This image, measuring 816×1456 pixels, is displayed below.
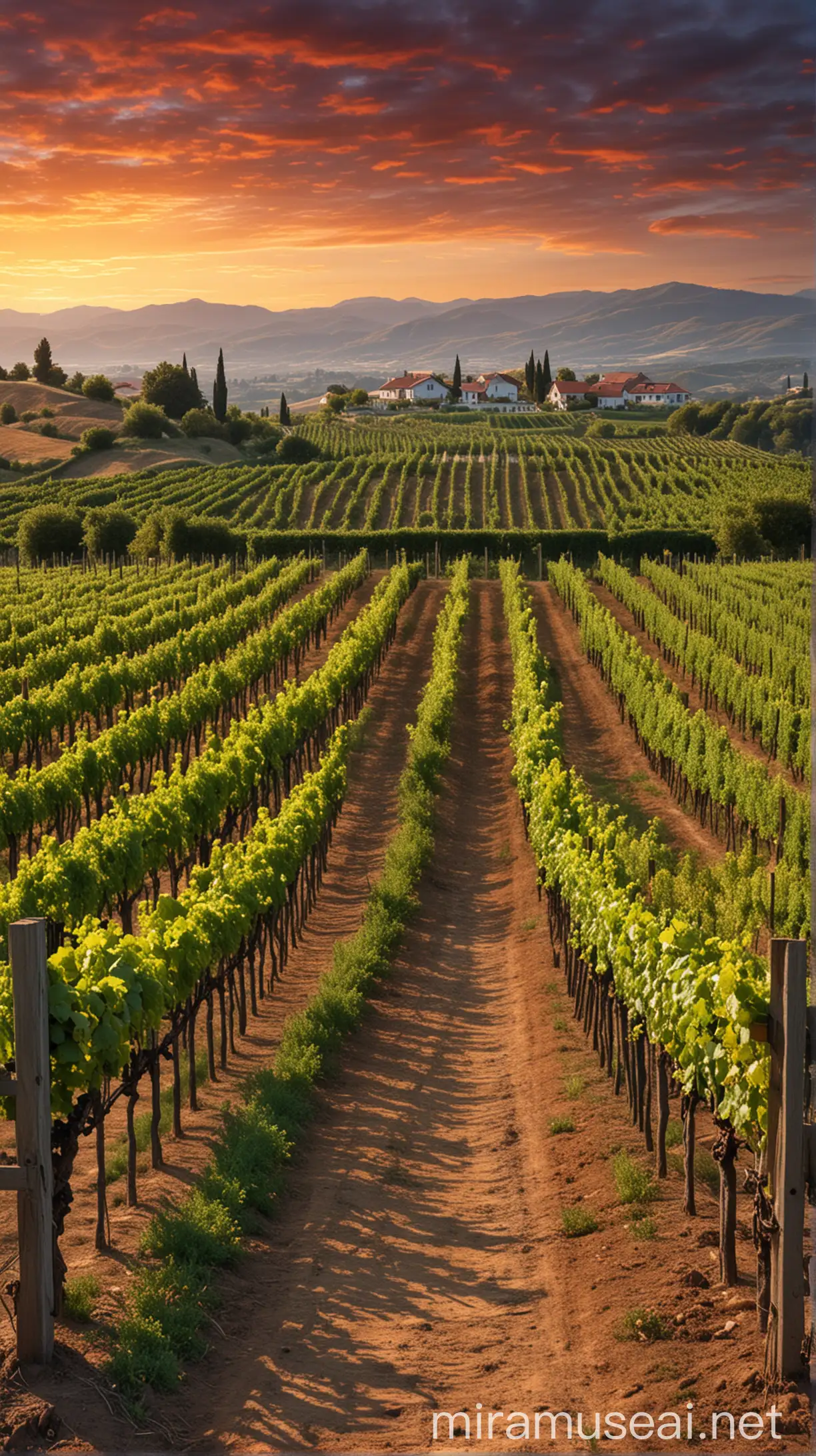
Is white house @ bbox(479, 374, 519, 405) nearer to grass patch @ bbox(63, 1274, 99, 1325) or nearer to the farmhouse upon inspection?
the farmhouse

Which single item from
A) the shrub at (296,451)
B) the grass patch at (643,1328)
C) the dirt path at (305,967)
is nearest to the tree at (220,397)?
the shrub at (296,451)

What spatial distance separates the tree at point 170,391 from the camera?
118 meters

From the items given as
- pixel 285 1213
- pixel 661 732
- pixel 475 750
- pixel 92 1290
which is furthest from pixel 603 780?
pixel 92 1290

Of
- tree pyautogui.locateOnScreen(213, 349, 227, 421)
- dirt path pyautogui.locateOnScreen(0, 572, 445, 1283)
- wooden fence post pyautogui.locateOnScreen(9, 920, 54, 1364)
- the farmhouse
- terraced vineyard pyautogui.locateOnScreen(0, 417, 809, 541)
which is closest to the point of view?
wooden fence post pyautogui.locateOnScreen(9, 920, 54, 1364)

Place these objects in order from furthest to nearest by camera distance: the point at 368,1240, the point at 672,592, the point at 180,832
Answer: the point at 672,592 → the point at 180,832 → the point at 368,1240

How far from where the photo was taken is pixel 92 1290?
7996 mm

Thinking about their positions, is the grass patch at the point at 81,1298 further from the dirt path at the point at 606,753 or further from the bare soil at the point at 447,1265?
the dirt path at the point at 606,753

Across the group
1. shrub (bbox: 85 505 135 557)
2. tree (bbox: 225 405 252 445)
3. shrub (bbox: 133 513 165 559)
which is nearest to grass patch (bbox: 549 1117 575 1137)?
shrub (bbox: 133 513 165 559)

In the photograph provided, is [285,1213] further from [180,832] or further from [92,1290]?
[180,832]

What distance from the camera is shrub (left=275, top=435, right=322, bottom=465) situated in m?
98.0

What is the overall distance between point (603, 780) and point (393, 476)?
2488 inches

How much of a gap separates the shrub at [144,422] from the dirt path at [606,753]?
69898 millimetres

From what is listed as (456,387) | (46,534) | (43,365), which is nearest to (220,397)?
(43,365)

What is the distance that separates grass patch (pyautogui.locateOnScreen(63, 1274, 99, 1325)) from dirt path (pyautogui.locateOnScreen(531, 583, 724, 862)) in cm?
1432
